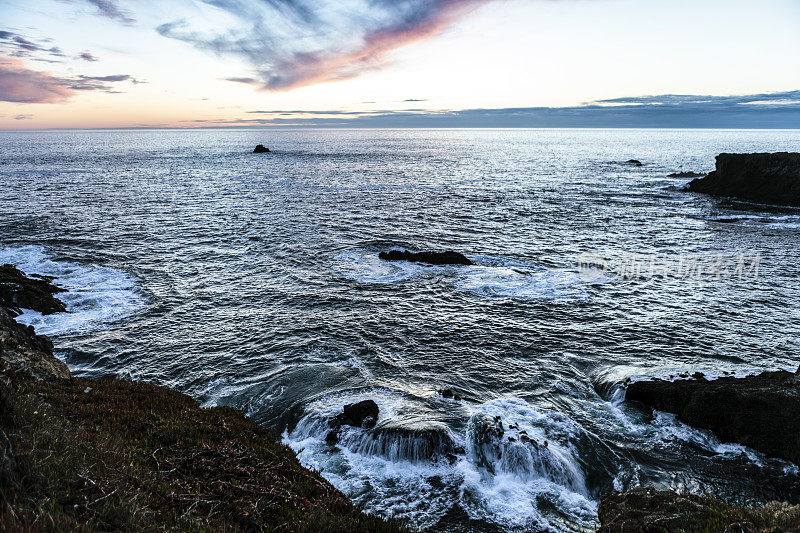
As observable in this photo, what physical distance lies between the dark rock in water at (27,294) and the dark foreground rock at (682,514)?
29.8m

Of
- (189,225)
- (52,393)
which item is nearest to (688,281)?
(52,393)

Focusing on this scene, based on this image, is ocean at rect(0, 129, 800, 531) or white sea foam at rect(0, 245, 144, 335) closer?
ocean at rect(0, 129, 800, 531)

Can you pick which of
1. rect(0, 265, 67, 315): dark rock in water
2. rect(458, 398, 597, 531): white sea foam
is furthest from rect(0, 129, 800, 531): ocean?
rect(0, 265, 67, 315): dark rock in water

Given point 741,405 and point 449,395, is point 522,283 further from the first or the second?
point 741,405

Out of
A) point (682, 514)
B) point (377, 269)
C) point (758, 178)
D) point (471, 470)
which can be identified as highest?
point (758, 178)

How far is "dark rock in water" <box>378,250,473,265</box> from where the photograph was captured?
35062 mm

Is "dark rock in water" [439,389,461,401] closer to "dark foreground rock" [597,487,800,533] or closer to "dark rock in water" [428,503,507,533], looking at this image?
"dark rock in water" [428,503,507,533]

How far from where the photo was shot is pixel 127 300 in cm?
2669

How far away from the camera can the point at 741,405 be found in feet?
50.0

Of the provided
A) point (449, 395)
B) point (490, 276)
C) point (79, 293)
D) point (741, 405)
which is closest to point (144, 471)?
point (449, 395)

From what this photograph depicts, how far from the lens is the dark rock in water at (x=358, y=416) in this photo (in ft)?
51.3

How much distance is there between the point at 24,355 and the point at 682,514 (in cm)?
2113

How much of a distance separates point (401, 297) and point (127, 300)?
58.1 ft

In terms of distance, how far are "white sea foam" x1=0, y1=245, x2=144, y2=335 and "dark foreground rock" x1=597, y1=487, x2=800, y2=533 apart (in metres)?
26.0
